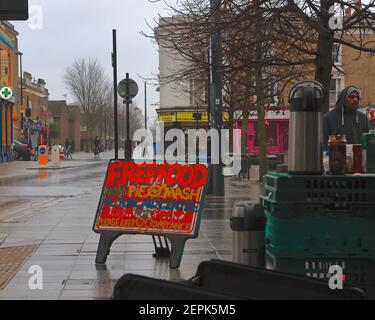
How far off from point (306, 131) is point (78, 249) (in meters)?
5.43

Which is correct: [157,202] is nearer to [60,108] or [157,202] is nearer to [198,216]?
[198,216]

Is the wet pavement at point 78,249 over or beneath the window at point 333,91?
beneath

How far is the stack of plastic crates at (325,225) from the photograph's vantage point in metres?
3.90

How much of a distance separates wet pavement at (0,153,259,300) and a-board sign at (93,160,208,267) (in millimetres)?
434

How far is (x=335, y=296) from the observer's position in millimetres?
2926

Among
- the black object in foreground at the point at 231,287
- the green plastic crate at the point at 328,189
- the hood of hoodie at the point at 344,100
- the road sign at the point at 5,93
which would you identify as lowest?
the black object in foreground at the point at 231,287

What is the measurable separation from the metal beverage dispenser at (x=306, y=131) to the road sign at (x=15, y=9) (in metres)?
4.05

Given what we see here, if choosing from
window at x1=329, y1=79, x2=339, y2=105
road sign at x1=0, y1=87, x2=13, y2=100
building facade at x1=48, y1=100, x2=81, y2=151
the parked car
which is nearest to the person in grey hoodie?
road sign at x1=0, y1=87, x2=13, y2=100

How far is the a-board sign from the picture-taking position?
730cm

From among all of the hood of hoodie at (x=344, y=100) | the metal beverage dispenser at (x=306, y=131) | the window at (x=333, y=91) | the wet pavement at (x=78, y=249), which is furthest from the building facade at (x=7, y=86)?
the metal beverage dispenser at (x=306, y=131)

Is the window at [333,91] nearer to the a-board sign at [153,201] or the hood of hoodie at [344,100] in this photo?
the a-board sign at [153,201]

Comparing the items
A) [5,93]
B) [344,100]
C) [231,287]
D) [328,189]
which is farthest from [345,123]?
[5,93]

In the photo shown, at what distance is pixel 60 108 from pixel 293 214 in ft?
308
